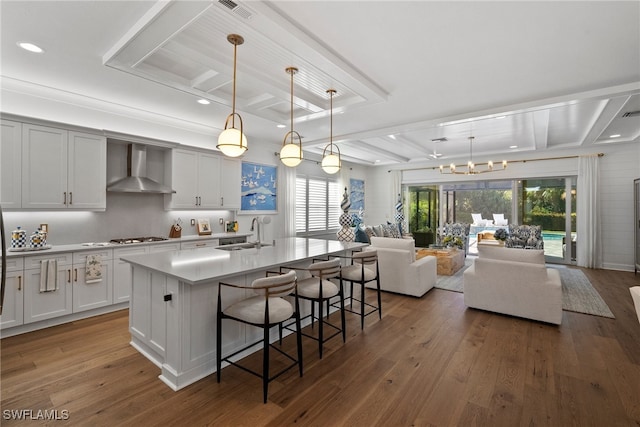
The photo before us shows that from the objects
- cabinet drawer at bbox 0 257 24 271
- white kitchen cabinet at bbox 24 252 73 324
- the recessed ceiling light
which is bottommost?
white kitchen cabinet at bbox 24 252 73 324

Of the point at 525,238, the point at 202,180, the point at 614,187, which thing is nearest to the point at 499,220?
the point at 525,238

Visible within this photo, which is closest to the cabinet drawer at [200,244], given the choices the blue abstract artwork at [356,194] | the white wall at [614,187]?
the blue abstract artwork at [356,194]

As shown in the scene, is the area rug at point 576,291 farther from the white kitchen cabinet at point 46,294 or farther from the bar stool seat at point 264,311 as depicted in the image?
the white kitchen cabinet at point 46,294

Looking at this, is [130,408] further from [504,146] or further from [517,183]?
[517,183]

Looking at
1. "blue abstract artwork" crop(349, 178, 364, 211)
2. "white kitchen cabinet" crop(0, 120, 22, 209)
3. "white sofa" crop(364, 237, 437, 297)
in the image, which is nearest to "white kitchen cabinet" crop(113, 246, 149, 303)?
"white kitchen cabinet" crop(0, 120, 22, 209)

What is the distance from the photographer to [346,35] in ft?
8.55

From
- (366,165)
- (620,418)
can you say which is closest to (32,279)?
(620,418)

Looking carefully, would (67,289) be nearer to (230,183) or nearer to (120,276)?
(120,276)

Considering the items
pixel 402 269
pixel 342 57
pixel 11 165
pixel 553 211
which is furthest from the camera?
pixel 553 211

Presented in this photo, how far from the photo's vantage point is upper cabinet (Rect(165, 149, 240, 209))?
4.83 metres

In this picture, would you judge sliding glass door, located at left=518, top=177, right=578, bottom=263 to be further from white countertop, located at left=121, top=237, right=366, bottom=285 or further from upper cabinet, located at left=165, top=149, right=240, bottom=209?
upper cabinet, located at left=165, top=149, right=240, bottom=209

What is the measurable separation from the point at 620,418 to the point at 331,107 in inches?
156

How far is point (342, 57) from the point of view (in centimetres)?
295

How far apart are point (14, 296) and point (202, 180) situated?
9.10 ft
